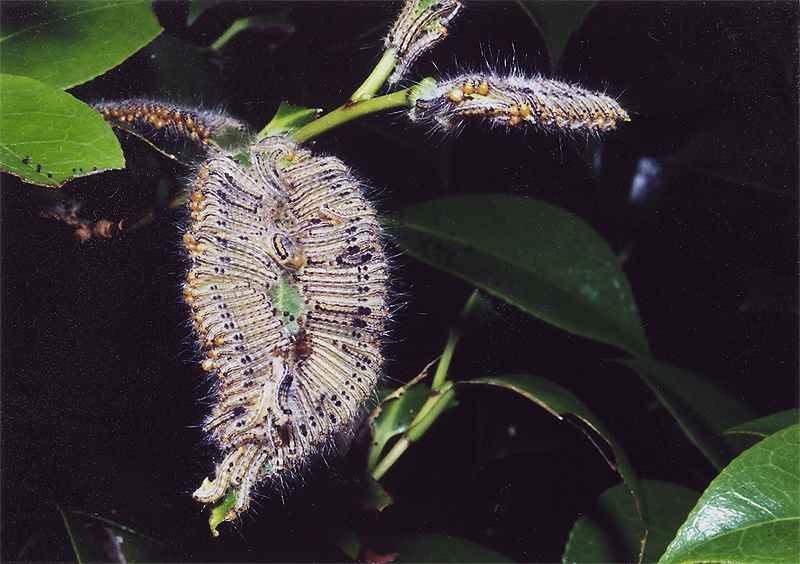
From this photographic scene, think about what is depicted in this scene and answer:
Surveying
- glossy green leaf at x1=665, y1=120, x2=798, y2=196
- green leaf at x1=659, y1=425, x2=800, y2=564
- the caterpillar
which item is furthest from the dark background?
green leaf at x1=659, y1=425, x2=800, y2=564

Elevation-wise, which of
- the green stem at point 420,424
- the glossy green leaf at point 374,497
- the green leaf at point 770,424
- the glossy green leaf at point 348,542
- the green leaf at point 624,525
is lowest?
the green leaf at point 624,525

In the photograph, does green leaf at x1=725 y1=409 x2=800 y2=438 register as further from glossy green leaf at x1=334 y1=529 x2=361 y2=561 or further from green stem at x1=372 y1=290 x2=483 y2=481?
glossy green leaf at x1=334 y1=529 x2=361 y2=561

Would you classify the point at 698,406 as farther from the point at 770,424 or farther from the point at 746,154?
the point at 746,154

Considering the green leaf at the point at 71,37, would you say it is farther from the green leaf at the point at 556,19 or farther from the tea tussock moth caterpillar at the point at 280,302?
the green leaf at the point at 556,19

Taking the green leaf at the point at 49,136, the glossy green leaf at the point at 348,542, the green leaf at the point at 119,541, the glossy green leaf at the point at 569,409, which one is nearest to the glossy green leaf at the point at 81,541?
the green leaf at the point at 119,541

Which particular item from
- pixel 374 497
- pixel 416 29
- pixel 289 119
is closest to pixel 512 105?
pixel 416 29

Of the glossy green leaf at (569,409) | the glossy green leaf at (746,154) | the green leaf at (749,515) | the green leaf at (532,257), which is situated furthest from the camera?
the glossy green leaf at (746,154)
